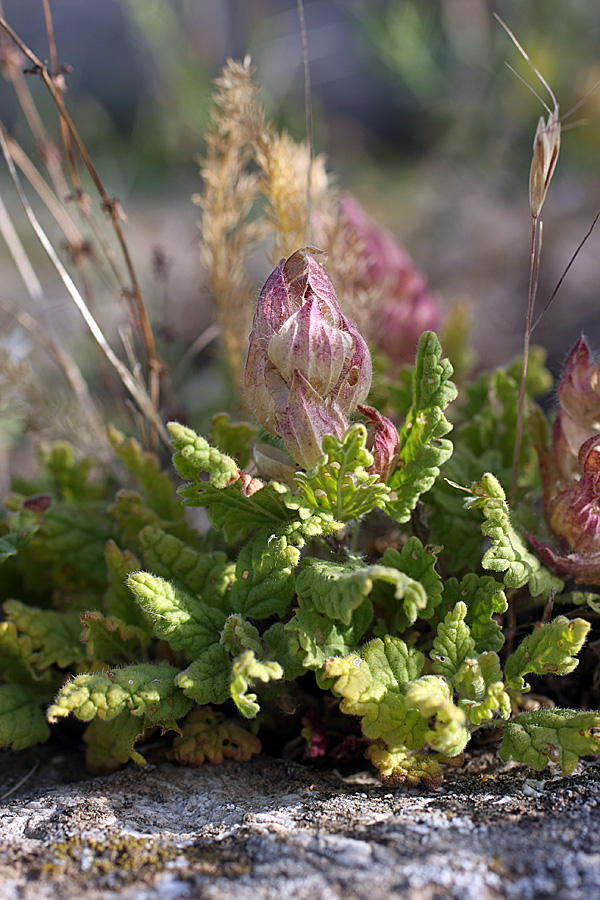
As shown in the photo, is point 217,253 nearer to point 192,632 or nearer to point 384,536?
point 384,536

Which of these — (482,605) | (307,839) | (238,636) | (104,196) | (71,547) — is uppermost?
(104,196)

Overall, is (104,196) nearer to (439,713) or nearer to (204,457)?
(204,457)

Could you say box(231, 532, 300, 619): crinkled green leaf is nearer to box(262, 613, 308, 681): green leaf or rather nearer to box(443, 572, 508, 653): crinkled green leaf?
box(262, 613, 308, 681): green leaf

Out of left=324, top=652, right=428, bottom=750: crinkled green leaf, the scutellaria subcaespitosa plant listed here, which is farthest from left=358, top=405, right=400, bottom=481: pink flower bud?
left=324, top=652, right=428, bottom=750: crinkled green leaf

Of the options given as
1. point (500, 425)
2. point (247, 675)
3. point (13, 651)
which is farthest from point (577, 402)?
point (13, 651)

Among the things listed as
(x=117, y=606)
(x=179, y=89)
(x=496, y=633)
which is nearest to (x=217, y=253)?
(x=117, y=606)

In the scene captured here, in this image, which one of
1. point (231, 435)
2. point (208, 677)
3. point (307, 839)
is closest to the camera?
point (307, 839)
